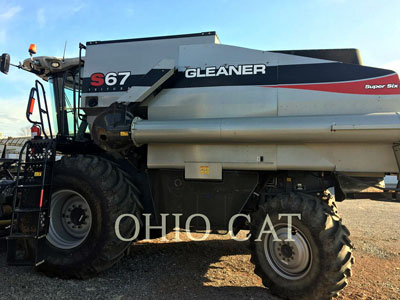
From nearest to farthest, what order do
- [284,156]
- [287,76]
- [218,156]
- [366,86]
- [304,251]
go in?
1. [304,251]
2. [366,86]
3. [284,156]
4. [287,76]
5. [218,156]

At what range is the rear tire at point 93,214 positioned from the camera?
4012mm

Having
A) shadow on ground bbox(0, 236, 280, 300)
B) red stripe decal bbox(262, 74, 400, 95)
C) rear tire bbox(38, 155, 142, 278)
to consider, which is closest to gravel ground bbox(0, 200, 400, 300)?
shadow on ground bbox(0, 236, 280, 300)

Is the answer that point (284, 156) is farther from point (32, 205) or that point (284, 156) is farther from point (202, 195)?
point (32, 205)

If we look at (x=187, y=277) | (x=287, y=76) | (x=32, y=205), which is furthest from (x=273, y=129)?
(x=32, y=205)

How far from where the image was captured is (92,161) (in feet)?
13.9

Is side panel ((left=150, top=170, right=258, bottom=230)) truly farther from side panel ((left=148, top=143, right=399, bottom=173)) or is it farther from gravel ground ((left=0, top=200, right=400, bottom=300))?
gravel ground ((left=0, top=200, right=400, bottom=300))

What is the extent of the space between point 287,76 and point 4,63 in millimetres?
4025

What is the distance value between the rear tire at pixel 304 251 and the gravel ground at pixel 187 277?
289mm

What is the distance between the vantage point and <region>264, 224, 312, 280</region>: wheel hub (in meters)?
3.49

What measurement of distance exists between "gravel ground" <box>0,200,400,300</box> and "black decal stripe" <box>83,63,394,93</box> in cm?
249

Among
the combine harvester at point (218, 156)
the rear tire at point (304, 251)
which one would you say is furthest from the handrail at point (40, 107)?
the rear tire at point (304, 251)

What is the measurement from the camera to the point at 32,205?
4.01m

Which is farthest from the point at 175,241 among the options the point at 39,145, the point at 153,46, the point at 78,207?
the point at 153,46

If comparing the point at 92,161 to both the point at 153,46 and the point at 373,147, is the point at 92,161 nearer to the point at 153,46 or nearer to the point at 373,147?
the point at 153,46
